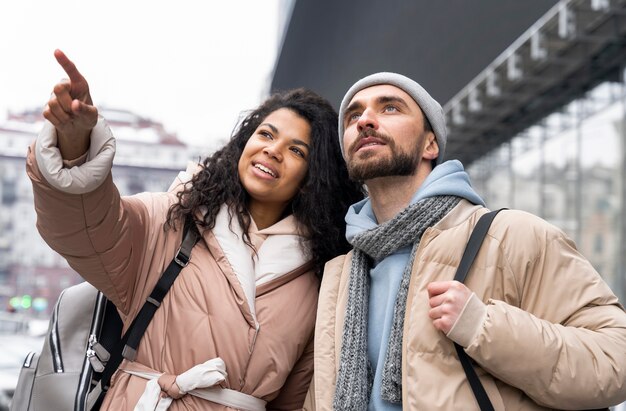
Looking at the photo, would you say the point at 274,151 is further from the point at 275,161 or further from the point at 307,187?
the point at 307,187

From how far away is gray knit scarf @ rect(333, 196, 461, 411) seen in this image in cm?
255

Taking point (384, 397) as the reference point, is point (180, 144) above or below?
below

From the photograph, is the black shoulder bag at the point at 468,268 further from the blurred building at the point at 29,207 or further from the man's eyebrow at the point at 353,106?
the blurred building at the point at 29,207

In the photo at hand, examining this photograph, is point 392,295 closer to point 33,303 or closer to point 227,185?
point 227,185

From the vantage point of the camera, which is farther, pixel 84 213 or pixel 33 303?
pixel 33 303

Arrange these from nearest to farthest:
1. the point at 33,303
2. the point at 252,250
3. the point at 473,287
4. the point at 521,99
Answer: the point at 473,287, the point at 252,250, the point at 521,99, the point at 33,303

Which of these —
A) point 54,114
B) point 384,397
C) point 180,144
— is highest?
point 54,114

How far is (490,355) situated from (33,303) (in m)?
85.6

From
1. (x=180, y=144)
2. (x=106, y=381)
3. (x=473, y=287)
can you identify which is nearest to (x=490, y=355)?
(x=473, y=287)

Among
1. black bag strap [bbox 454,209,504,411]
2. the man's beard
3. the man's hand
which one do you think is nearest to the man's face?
the man's beard

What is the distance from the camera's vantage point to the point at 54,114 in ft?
7.75

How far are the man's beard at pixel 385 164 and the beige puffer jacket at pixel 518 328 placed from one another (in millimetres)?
345

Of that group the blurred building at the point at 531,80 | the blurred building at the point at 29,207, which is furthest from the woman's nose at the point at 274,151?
the blurred building at the point at 29,207

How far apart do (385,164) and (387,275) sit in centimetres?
38
